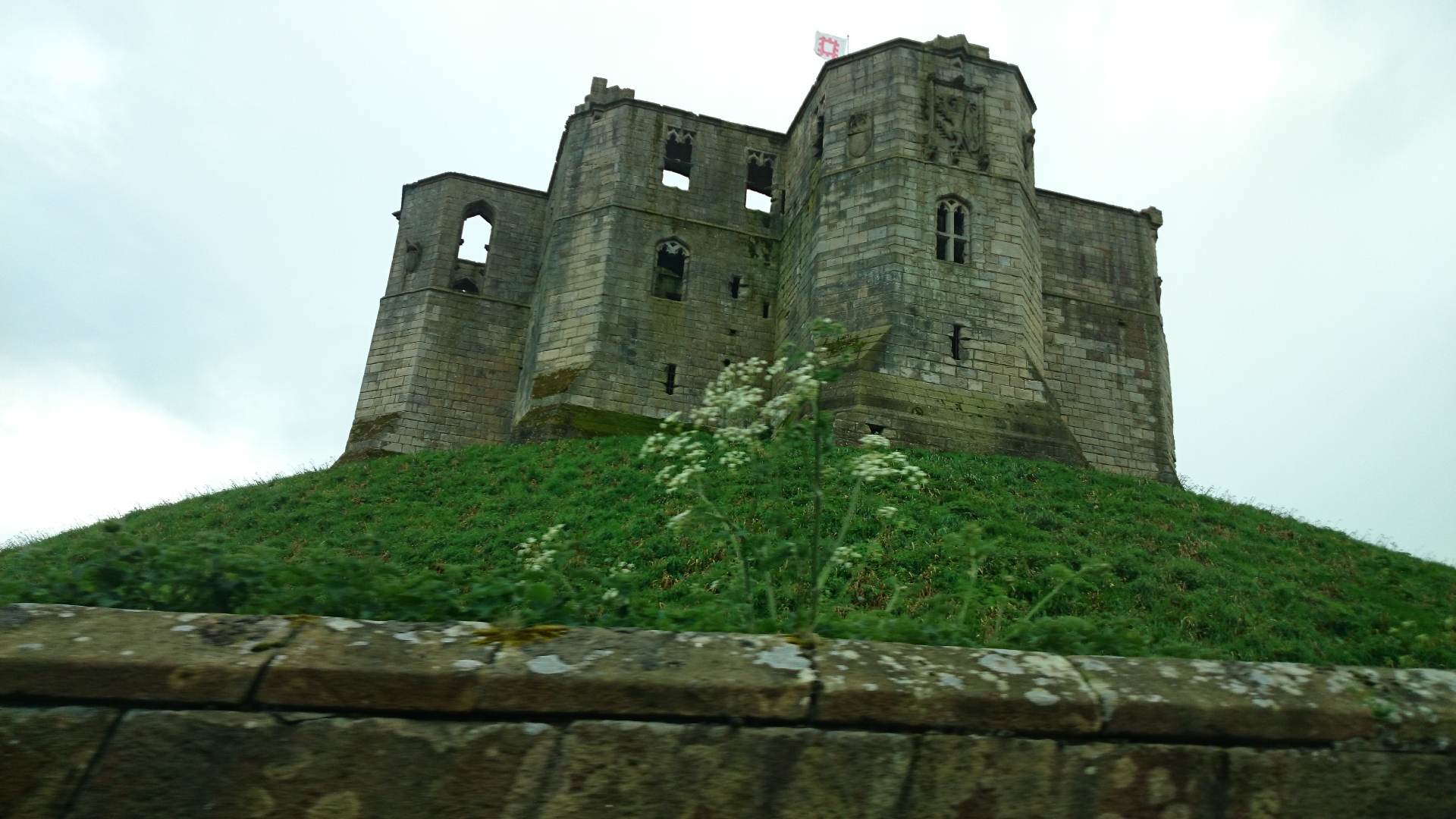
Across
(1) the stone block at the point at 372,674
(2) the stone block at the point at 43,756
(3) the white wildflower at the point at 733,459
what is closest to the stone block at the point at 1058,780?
(1) the stone block at the point at 372,674

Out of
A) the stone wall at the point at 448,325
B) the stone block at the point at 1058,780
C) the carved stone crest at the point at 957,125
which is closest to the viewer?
the stone block at the point at 1058,780

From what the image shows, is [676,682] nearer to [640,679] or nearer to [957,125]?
[640,679]

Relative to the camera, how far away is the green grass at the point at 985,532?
10.8 m

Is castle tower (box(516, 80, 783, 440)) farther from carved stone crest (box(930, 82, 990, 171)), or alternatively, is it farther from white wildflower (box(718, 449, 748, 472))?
white wildflower (box(718, 449, 748, 472))

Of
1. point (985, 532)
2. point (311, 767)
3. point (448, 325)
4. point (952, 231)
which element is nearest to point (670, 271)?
point (448, 325)

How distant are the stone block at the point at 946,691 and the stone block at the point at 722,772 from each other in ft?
0.26

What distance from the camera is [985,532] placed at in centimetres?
1354

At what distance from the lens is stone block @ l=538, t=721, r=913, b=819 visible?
2.62m

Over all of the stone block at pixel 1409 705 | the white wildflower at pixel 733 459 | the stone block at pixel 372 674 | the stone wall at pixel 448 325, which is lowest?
the stone block at pixel 372 674

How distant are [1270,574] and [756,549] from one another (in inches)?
461

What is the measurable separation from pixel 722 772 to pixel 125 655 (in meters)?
1.61

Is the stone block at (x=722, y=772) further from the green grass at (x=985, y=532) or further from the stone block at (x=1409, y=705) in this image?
the stone block at (x=1409, y=705)

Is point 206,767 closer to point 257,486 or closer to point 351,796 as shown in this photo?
point 351,796

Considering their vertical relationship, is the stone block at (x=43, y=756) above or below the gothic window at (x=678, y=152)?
below
